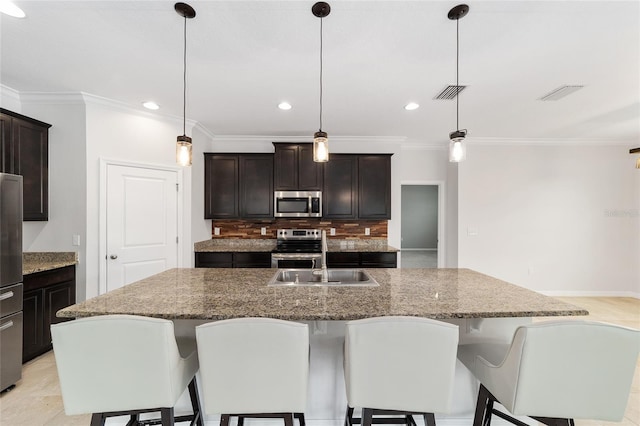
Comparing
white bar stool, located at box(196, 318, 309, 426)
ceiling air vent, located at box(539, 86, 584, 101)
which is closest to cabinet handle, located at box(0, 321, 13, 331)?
white bar stool, located at box(196, 318, 309, 426)

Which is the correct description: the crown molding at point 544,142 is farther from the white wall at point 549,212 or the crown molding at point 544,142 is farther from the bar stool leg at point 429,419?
the bar stool leg at point 429,419

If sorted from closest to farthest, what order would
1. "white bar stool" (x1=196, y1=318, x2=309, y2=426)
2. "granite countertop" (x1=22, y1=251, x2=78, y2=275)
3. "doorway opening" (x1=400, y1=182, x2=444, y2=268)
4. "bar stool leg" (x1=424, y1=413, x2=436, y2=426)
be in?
"white bar stool" (x1=196, y1=318, x2=309, y2=426)
"bar stool leg" (x1=424, y1=413, x2=436, y2=426)
"granite countertop" (x1=22, y1=251, x2=78, y2=275)
"doorway opening" (x1=400, y1=182, x2=444, y2=268)

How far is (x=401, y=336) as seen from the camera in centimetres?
123

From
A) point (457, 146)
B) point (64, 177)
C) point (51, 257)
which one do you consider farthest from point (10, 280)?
point (457, 146)

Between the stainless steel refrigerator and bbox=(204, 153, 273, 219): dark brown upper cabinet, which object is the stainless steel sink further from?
bbox=(204, 153, 273, 219): dark brown upper cabinet

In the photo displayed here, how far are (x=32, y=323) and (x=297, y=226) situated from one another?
10.3 feet

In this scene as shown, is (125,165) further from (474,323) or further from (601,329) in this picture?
(601,329)

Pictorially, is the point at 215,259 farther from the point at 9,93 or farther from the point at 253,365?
the point at 253,365

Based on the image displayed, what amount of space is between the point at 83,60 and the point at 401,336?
3.09 m

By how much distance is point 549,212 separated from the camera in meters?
5.04

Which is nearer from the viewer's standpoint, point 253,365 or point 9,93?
point 253,365

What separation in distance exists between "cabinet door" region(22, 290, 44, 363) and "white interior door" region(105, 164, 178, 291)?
600 mm

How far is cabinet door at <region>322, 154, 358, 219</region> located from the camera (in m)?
4.51

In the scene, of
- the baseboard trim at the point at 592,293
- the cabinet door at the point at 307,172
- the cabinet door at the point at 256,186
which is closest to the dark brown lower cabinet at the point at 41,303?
the cabinet door at the point at 256,186
